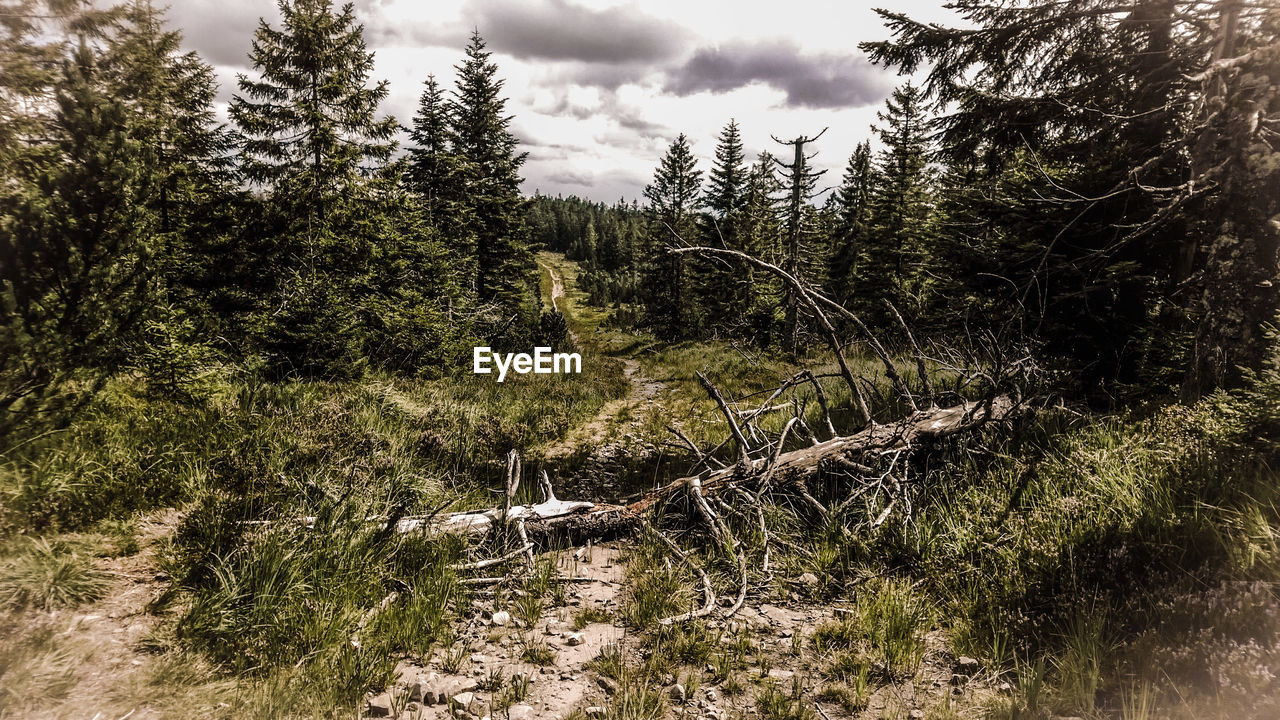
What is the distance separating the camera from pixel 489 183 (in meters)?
22.5

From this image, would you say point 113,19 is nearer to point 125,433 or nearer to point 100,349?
point 100,349

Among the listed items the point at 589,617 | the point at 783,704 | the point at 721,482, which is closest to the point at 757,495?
the point at 721,482

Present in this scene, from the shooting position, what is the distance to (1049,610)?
3.40m

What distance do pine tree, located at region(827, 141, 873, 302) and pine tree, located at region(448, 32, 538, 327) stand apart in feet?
65.4

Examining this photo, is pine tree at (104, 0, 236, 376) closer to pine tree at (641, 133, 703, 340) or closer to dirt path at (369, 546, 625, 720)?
dirt path at (369, 546, 625, 720)

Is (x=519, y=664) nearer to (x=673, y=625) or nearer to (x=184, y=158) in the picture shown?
(x=673, y=625)

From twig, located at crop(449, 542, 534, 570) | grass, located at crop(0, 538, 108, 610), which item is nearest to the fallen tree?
twig, located at crop(449, 542, 534, 570)

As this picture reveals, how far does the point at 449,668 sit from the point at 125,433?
14.7ft

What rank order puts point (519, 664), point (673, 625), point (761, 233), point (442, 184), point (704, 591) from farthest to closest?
point (761, 233) → point (442, 184) → point (704, 591) → point (673, 625) → point (519, 664)

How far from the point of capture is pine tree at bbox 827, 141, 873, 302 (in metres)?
30.1

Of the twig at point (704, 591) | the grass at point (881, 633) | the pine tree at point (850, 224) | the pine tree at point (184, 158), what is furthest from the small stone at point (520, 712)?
the pine tree at point (850, 224)

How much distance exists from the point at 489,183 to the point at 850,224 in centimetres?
2325

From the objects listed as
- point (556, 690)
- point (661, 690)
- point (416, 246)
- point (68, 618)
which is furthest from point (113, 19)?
point (416, 246)

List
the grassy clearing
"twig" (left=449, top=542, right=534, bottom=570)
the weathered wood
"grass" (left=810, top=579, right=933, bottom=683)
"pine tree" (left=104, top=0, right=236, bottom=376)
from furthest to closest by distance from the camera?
"pine tree" (left=104, top=0, right=236, bottom=376) < the weathered wood < "twig" (left=449, top=542, right=534, bottom=570) < "grass" (left=810, top=579, right=933, bottom=683) < the grassy clearing
